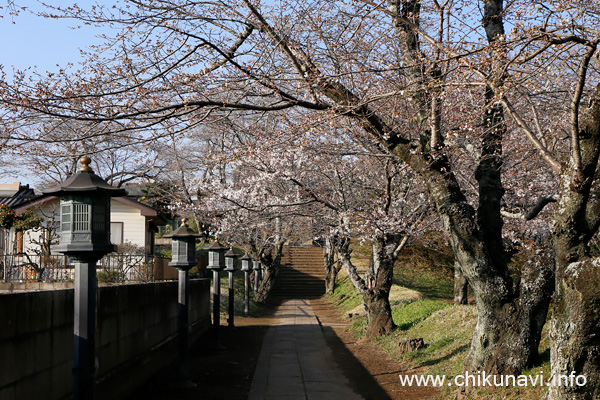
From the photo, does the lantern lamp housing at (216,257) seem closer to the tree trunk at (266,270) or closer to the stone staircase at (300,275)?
the tree trunk at (266,270)

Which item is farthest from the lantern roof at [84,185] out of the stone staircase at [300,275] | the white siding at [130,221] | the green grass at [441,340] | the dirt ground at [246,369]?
the stone staircase at [300,275]

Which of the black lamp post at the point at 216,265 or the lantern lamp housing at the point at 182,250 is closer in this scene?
the lantern lamp housing at the point at 182,250

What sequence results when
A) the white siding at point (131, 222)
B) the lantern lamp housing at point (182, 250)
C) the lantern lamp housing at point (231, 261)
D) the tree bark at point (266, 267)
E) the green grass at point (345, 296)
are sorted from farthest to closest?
the tree bark at point (266, 267) → the white siding at point (131, 222) → the green grass at point (345, 296) → the lantern lamp housing at point (231, 261) → the lantern lamp housing at point (182, 250)

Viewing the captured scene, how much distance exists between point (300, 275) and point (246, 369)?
98.0 feet

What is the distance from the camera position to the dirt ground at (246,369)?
977 centimetres

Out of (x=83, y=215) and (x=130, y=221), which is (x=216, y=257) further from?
(x=130, y=221)

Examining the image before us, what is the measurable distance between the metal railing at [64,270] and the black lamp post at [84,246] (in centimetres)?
1459

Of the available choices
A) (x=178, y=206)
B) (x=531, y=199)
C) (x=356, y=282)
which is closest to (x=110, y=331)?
(x=356, y=282)

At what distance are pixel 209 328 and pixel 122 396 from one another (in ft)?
37.3

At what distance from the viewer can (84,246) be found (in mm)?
5934

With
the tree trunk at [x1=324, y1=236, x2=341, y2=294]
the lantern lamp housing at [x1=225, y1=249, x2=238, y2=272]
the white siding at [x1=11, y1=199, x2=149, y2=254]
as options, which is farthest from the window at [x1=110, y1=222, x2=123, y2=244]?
the tree trunk at [x1=324, y1=236, x2=341, y2=294]

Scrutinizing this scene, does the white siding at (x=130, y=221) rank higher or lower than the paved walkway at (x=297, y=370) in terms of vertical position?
higher

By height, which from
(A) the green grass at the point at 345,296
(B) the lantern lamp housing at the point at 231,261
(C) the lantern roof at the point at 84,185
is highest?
(C) the lantern roof at the point at 84,185

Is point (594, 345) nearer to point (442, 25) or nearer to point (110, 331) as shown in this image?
point (442, 25)
